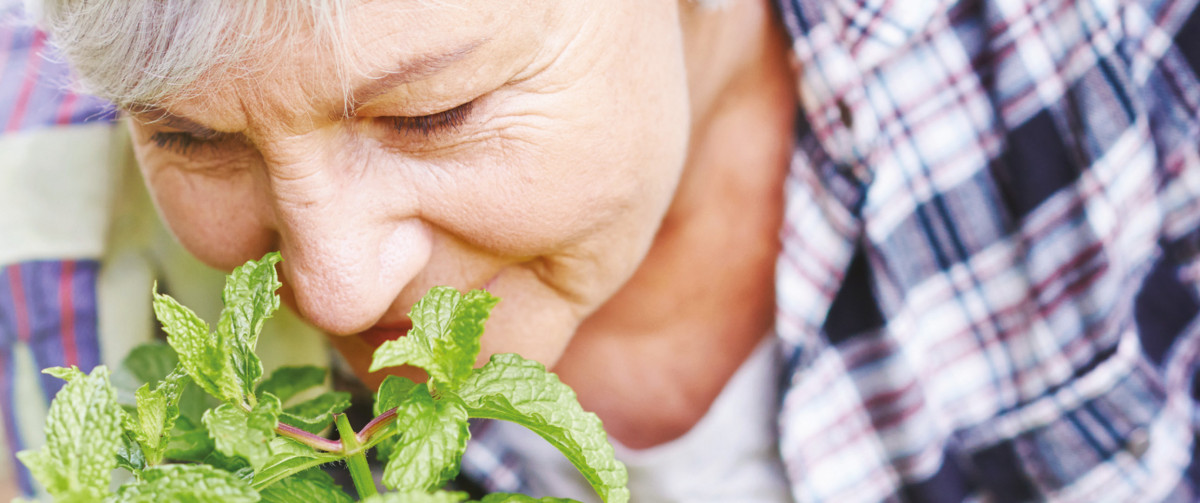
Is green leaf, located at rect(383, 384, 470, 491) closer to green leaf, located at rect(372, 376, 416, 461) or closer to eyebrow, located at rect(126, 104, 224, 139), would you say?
green leaf, located at rect(372, 376, 416, 461)

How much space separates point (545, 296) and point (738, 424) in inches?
18.7

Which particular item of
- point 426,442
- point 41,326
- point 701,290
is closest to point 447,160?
point 426,442

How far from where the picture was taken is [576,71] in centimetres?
73

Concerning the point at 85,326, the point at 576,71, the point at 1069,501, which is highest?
the point at 576,71

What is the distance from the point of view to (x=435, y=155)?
0.73 metres

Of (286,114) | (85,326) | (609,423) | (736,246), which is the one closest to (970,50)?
(736,246)

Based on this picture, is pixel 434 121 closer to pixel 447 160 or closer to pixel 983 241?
pixel 447 160

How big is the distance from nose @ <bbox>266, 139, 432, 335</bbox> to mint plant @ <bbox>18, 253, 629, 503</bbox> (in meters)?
0.18

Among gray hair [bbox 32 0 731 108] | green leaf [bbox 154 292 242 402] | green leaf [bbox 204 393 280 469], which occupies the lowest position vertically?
green leaf [bbox 204 393 280 469]

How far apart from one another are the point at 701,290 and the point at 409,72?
0.73 metres

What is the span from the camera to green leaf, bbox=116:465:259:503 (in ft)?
1.36

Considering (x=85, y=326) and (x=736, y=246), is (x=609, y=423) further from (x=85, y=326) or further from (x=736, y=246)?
(x=85, y=326)

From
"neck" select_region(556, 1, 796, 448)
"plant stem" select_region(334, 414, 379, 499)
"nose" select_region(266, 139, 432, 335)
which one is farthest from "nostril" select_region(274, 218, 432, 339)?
"neck" select_region(556, 1, 796, 448)

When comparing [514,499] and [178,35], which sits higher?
[178,35]
